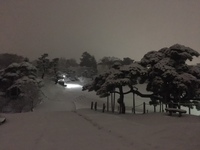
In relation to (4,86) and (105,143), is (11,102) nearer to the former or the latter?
(4,86)

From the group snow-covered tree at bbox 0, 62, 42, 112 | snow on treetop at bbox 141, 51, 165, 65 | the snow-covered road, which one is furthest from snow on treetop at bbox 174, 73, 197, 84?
the snow-covered road

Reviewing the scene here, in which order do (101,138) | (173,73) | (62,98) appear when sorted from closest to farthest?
1. (101,138)
2. (173,73)
3. (62,98)

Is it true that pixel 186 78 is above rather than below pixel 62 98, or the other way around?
above

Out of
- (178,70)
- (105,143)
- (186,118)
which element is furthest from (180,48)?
(105,143)

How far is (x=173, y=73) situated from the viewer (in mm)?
14484

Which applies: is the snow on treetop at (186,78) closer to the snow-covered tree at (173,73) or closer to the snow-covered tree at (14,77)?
the snow-covered tree at (173,73)

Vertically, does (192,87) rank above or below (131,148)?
above

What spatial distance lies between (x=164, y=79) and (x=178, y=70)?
54.2 inches

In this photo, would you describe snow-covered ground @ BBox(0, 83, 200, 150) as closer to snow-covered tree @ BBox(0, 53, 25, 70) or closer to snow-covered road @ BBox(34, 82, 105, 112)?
snow-covered road @ BBox(34, 82, 105, 112)

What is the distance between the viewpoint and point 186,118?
37.4ft

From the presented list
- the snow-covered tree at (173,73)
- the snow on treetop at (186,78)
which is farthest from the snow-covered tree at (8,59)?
the snow on treetop at (186,78)

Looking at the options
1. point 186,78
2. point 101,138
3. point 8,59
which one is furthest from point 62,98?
point 101,138

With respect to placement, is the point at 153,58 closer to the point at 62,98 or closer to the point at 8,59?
the point at 62,98

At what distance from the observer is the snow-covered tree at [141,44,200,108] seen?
1445 centimetres
